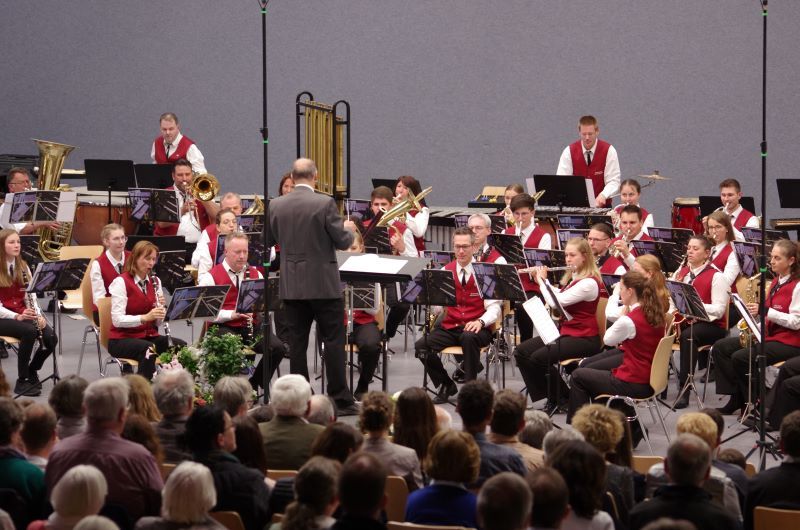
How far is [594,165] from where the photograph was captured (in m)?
12.1

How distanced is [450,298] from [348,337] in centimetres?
101

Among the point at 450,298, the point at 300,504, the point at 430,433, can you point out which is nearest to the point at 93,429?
the point at 300,504

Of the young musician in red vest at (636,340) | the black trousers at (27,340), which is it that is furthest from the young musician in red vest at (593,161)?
the black trousers at (27,340)

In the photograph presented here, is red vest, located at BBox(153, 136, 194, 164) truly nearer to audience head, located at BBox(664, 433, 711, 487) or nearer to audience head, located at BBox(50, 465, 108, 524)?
audience head, located at BBox(50, 465, 108, 524)

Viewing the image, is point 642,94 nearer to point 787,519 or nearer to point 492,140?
point 492,140

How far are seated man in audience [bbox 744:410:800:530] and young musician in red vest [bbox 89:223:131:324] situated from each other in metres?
5.69

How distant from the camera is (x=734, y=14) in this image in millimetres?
14258

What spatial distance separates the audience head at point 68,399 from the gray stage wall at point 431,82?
10477 millimetres

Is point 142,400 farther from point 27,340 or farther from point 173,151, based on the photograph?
point 173,151

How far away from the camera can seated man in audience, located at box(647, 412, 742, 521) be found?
4688 mm

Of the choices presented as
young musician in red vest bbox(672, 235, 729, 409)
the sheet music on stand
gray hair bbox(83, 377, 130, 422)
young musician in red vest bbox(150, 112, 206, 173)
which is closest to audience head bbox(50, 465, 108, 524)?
gray hair bbox(83, 377, 130, 422)

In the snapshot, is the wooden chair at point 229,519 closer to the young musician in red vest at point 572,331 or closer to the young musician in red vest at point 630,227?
the young musician in red vest at point 572,331

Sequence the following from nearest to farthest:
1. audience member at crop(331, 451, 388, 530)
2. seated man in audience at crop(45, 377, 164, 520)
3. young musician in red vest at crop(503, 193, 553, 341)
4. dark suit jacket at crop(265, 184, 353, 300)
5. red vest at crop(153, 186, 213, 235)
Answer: audience member at crop(331, 451, 388, 530)
seated man in audience at crop(45, 377, 164, 520)
dark suit jacket at crop(265, 184, 353, 300)
young musician in red vest at crop(503, 193, 553, 341)
red vest at crop(153, 186, 213, 235)

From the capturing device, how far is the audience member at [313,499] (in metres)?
3.96
